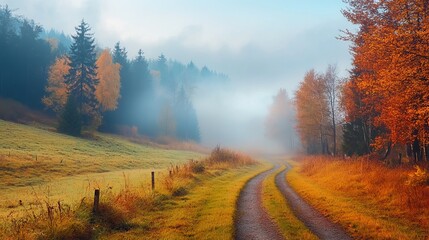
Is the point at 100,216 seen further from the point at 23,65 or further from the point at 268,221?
the point at 23,65

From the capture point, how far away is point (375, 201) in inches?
642

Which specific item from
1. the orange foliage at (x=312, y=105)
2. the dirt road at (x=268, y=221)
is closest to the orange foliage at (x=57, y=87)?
A: the orange foliage at (x=312, y=105)

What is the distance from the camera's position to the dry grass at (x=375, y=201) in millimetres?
11930

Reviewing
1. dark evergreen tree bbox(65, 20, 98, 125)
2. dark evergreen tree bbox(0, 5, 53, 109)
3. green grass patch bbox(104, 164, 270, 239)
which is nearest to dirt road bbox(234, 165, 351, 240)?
green grass patch bbox(104, 164, 270, 239)

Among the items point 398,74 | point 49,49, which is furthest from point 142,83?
point 398,74

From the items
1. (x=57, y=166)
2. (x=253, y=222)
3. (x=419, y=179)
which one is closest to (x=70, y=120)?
(x=57, y=166)

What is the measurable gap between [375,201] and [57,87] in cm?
6866

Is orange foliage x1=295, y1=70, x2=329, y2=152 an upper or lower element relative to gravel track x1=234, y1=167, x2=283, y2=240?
upper

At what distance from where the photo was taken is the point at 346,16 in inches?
963

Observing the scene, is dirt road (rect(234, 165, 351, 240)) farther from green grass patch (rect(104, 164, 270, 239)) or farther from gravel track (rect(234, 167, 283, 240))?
green grass patch (rect(104, 164, 270, 239))

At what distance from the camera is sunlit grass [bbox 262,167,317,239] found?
11459mm

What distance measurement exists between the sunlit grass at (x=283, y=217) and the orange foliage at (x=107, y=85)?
2180 inches

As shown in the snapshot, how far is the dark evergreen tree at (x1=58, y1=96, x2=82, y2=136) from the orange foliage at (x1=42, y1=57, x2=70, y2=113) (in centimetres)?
Answer: 948

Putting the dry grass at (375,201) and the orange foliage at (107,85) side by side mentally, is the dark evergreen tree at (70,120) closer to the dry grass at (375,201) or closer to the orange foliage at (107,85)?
the orange foliage at (107,85)
